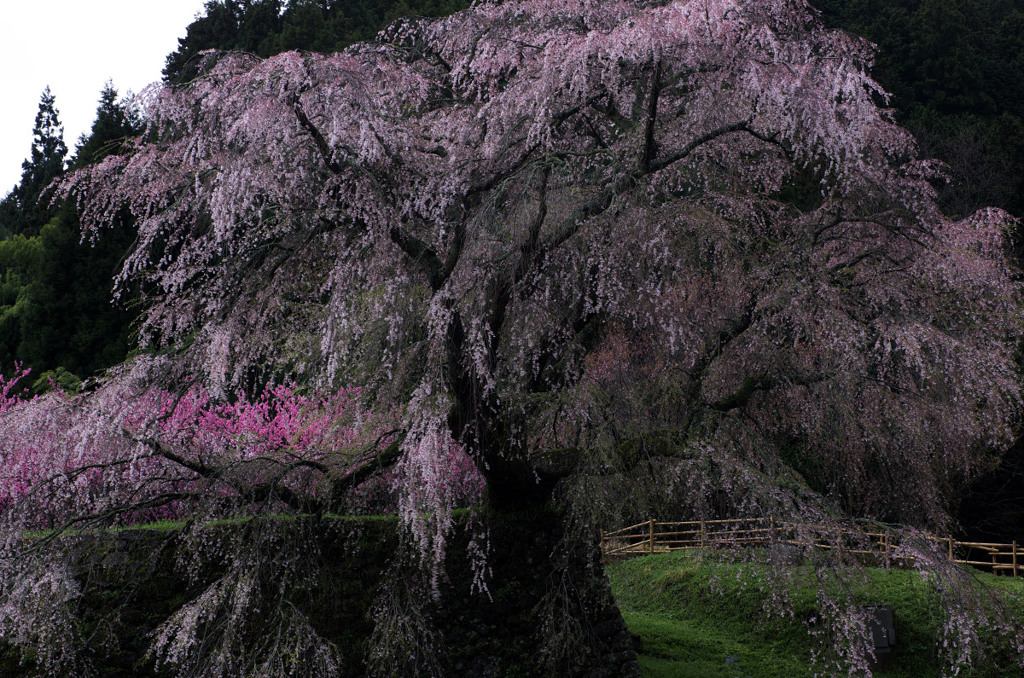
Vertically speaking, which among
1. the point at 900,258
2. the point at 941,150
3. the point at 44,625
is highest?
the point at 941,150

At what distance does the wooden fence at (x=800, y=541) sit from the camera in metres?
5.56

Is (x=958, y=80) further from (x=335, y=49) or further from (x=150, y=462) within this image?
(x=150, y=462)

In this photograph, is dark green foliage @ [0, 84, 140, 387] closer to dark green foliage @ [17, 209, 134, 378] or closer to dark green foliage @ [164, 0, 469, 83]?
dark green foliage @ [17, 209, 134, 378]

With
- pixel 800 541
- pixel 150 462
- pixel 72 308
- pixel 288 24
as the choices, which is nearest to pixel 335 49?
pixel 288 24

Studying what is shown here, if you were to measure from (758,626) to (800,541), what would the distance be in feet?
20.3

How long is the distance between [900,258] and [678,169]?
2923 mm

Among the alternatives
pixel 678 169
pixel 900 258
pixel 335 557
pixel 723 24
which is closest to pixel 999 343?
pixel 900 258

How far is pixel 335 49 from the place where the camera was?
2178 cm

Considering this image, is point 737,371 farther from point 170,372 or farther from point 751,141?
point 170,372

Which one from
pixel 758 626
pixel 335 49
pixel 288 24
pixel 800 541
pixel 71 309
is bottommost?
pixel 758 626

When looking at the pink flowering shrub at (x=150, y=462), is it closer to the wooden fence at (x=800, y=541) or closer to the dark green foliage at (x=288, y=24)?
the wooden fence at (x=800, y=541)

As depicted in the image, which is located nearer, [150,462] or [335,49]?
[150,462]

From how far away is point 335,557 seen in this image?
6762 mm

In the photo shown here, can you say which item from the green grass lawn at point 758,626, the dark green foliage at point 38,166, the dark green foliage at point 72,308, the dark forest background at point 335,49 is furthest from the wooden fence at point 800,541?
the dark green foliage at point 38,166
